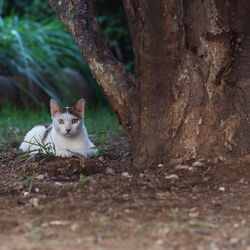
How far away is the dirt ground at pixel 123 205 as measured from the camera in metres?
2.60

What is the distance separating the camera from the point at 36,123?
7.01m

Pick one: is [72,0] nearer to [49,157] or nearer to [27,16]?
[49,157]

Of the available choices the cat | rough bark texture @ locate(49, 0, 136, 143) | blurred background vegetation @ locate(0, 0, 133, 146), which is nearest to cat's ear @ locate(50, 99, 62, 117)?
the cat

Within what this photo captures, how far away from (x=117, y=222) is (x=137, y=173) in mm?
996

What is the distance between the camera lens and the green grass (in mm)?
5867

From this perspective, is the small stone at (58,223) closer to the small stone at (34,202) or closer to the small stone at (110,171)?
the small stone at (34,202)

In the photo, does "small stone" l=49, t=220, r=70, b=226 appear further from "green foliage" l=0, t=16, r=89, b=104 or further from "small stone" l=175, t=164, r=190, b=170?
"green foliage" l=0, t=16, r=89, b=104

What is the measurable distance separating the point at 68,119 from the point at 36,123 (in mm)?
2276

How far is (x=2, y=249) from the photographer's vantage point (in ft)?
8.06

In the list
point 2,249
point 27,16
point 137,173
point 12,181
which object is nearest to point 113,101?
point 137,173

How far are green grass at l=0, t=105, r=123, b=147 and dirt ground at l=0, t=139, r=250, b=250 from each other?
60.5 inches

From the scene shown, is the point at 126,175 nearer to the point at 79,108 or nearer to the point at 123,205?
the point at 123,205

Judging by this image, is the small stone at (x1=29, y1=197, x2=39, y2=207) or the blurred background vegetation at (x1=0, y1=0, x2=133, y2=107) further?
the blurred background vegetation at (x1=0, y1=0, x2=133, y2=107)

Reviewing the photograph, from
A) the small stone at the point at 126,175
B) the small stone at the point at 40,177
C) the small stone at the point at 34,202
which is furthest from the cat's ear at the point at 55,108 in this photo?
the small stone at the point at 34,202
